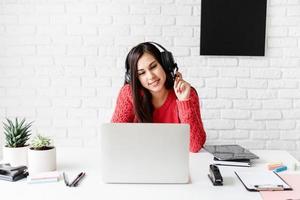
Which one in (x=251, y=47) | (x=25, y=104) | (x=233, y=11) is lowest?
(x=25, y=104)

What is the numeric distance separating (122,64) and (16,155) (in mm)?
1337

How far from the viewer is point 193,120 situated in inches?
70.2

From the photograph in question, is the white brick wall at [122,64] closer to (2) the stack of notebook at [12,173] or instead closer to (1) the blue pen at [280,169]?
(1) the blue pen at [280,169]

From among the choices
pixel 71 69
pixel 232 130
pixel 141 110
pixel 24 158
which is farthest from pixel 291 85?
pixel 24 158

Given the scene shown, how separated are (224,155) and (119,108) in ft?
2.21

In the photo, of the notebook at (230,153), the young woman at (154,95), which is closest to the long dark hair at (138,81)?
the young woman at (154,95)

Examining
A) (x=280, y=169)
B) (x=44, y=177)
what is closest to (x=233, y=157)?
(x=280, y=169)

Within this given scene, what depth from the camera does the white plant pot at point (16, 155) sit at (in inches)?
56.4

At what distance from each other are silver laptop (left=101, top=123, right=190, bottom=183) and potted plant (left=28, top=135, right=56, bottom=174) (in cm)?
→ 28

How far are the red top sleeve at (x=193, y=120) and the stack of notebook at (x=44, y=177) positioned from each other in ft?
2.29

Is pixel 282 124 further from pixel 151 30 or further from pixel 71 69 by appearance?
pixel 71 69

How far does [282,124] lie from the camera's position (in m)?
2.65

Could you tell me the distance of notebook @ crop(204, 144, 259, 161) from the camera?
5.01 feet

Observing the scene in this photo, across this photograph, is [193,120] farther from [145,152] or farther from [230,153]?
[145,152]
